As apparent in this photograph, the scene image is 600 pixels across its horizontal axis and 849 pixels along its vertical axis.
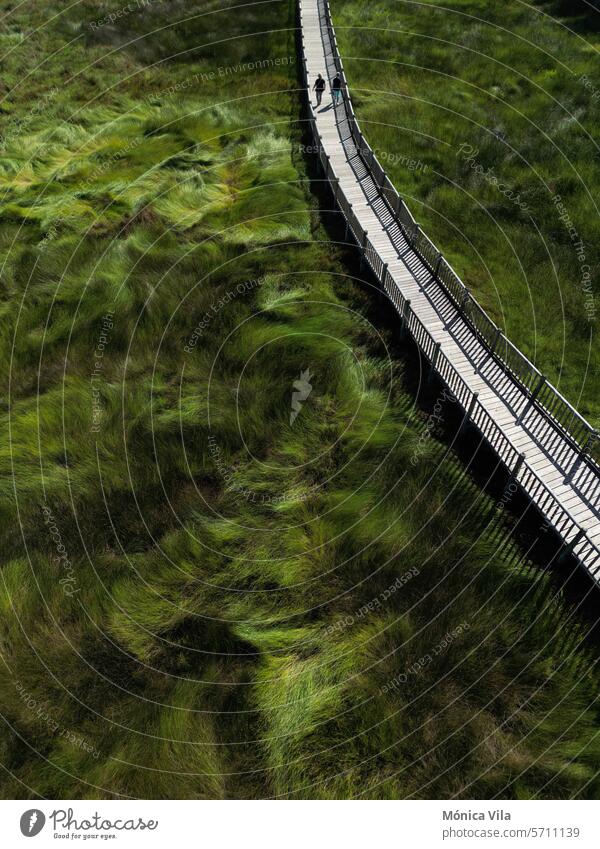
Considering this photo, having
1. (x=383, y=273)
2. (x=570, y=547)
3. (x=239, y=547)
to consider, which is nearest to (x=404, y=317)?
(x=383, y=273)

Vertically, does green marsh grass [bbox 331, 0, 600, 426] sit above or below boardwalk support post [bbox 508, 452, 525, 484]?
above

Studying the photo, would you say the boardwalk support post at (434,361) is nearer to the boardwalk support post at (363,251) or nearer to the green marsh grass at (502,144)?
the green marsh grass at (502,144)

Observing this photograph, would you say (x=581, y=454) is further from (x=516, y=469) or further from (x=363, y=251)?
(x=363, y=251)

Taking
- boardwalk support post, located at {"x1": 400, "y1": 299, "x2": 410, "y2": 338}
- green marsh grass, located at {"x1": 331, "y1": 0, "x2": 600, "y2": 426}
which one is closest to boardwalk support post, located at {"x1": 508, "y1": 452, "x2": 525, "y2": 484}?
green marsh grass, located at {"x1": 331, "y1": 0, "x2": 600, "y2": 426}

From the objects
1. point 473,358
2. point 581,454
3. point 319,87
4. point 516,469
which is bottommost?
point 581,454

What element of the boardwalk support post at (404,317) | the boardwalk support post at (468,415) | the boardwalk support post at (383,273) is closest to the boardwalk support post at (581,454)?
the boardwalk support post at (468,415)

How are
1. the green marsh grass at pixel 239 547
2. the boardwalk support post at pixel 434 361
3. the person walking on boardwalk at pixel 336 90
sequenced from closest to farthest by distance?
the green marsh grass at pixel 239 547, the boardwalk support post at pixel 434 361, the person walking on boardwalk at pixel 336 90

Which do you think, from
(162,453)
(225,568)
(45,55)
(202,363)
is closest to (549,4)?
(45,55)

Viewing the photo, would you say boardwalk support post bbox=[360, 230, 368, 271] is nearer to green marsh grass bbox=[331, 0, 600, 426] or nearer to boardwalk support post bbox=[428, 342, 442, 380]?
green marsh grass bbox=[331, 0, 600, 426]

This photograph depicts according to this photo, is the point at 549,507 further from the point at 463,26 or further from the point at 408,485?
the point at 463,26
